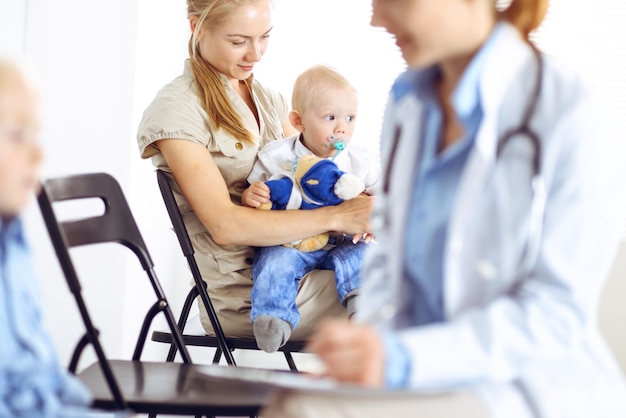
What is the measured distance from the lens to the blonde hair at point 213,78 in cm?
243

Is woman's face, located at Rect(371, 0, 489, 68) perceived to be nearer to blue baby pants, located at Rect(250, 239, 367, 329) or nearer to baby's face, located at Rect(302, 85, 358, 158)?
blue baby pants, located at Rect(250, 239, 367, 329)

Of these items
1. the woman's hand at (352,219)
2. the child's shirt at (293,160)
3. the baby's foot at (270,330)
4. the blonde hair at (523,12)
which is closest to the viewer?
the blonde hair at (523,12)

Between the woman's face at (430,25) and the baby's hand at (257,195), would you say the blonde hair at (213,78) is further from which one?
the woman's face at (430,25)

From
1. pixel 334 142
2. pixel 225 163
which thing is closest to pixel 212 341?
pixel 225 163

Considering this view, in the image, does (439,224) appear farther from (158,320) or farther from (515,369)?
(158,320)

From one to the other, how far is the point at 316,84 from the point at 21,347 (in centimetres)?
152

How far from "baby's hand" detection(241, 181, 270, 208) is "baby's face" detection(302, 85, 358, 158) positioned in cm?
26

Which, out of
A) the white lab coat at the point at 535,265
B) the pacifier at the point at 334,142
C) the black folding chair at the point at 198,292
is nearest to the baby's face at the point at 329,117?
the pacifier at the point at 334,142

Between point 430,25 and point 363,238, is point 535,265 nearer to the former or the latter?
point 430,25

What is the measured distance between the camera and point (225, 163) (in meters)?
2.48

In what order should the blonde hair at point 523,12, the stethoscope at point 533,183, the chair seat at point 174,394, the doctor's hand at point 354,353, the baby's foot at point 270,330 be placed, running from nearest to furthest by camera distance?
1. the doctor's hand at point 354,353
2. the stethoscope at point 533,183
3. the blonde hair at point 523,12
4. the chair seat at point 174,394
5. the baby's foot at point 270,330

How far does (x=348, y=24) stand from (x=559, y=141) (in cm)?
325

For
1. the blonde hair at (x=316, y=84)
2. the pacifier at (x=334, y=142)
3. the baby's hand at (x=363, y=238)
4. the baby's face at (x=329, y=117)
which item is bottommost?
the baby's hand at (x=363, y=238)

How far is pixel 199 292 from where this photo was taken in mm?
2432
